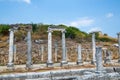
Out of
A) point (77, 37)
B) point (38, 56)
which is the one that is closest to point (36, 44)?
point (38, 56)

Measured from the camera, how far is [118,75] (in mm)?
12469

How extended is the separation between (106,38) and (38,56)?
3225 cm

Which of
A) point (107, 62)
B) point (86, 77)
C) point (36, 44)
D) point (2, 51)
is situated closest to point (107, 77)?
point (86, 77)

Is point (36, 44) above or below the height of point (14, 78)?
above

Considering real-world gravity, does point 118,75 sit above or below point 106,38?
below

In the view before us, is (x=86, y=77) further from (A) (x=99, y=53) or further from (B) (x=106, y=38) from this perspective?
(B) (x=106, y=38)

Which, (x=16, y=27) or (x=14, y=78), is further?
(x=16, y=27)

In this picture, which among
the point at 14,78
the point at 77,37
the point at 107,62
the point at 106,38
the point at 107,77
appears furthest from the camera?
the point at 106,38

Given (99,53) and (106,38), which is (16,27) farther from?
(106,38)

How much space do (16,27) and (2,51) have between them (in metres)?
19.6

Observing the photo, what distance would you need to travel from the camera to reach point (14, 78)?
43.6 ft

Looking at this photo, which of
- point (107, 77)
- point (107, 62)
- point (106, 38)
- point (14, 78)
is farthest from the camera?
point (106, 38)

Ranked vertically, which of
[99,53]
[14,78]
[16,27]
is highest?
[16,27]

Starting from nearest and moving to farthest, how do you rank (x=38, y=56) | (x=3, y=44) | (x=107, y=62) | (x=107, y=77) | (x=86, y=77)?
(x=86, y=77)
(x=107, y=77)
(x=107, y=62)
(x=38, y=56)
(x=3, y=44)
